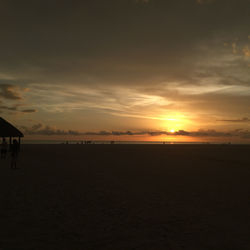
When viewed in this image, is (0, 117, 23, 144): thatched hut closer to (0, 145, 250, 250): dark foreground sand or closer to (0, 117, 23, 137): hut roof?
(0, 117, 23, 137): hut roof

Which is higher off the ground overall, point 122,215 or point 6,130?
point 6,130

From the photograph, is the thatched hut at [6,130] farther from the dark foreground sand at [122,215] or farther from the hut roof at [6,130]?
the dark foreground sand at [122,215]

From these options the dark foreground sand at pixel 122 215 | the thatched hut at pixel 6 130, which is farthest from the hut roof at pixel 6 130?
the dark foreground sand at pixel 122 215

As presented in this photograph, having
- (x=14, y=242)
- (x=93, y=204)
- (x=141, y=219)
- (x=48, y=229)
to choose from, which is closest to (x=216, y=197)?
(x=141, y=219)

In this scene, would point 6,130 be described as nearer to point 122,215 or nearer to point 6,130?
point 6,130

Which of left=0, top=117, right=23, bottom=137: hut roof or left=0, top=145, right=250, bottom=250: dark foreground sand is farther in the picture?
left=0, top=117, right=23, bottom=137: hut roof

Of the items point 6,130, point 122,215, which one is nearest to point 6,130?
point 6,130

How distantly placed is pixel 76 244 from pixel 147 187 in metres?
6.05

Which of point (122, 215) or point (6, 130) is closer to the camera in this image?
point (122, 215)

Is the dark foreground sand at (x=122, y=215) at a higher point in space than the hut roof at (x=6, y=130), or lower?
lower

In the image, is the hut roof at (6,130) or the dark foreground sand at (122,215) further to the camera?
the hut roof at (6,130)

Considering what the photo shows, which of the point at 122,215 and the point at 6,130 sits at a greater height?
the point at 6,130

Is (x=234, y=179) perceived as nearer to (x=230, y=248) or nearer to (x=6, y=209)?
(x=230, y=248)

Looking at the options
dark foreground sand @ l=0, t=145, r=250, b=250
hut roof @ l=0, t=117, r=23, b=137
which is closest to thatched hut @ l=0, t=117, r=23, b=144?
hut roof @ l=0, t=117, r=23, b=137
